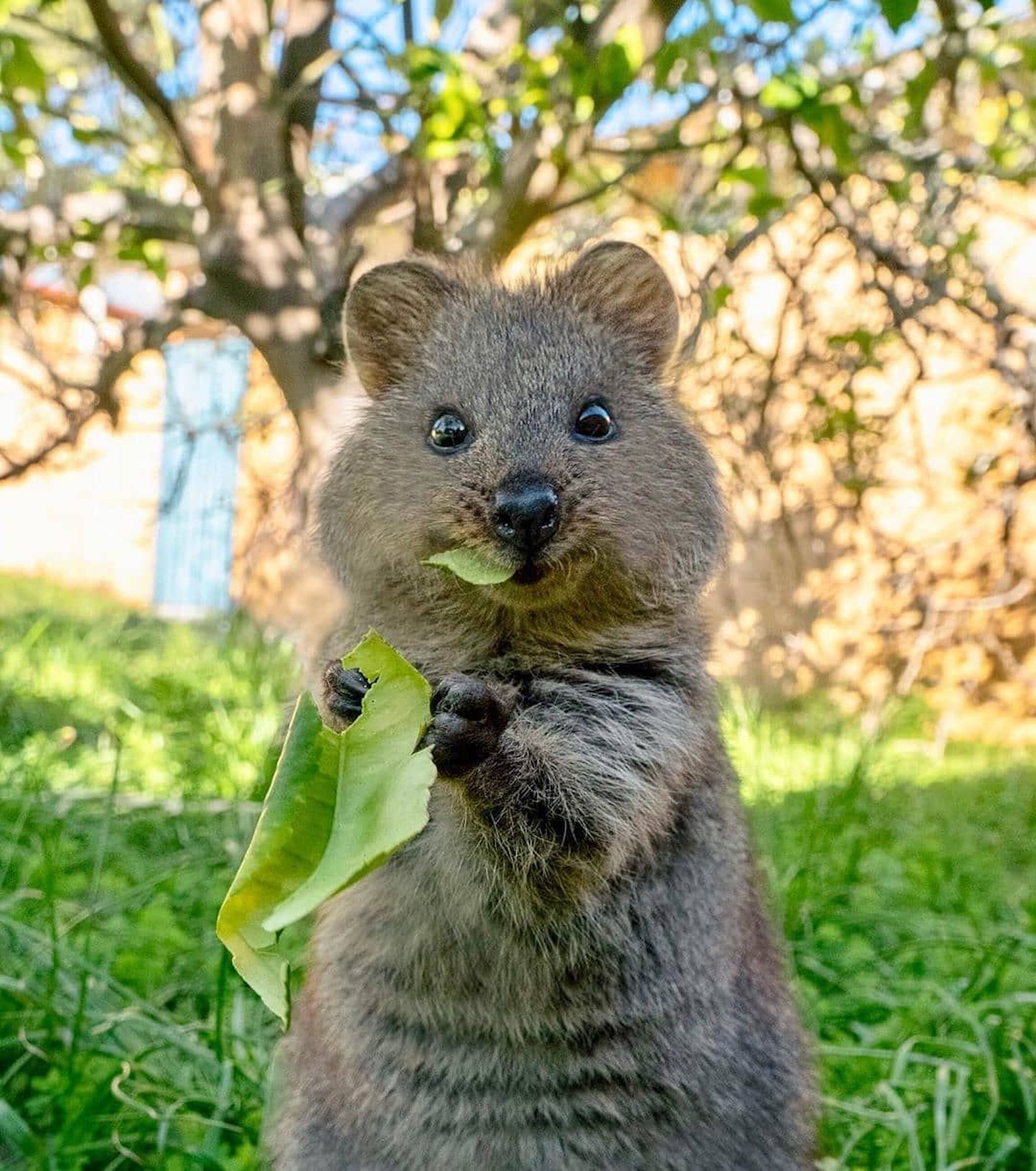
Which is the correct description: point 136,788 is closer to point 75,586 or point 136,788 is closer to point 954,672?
point 954,672

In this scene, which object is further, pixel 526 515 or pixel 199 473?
pixel 199 473

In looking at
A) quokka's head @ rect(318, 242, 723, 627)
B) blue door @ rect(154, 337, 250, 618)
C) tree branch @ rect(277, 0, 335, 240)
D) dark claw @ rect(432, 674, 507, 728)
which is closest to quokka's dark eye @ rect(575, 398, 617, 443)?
quokka's head @ rect(318, 242, 723, 627)

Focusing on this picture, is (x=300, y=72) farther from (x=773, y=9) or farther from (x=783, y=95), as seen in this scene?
(x=773, y=9)

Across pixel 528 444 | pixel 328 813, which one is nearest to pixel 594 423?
pixel 528 444

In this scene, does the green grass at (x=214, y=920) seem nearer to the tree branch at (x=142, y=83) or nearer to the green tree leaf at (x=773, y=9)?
the tree branch at (x=142, y=83)

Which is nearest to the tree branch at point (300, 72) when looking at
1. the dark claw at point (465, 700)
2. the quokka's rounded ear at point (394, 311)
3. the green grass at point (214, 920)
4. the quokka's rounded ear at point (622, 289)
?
the green grass at point (214, 920)

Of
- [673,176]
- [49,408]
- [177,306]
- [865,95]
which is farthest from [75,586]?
[865,95]
